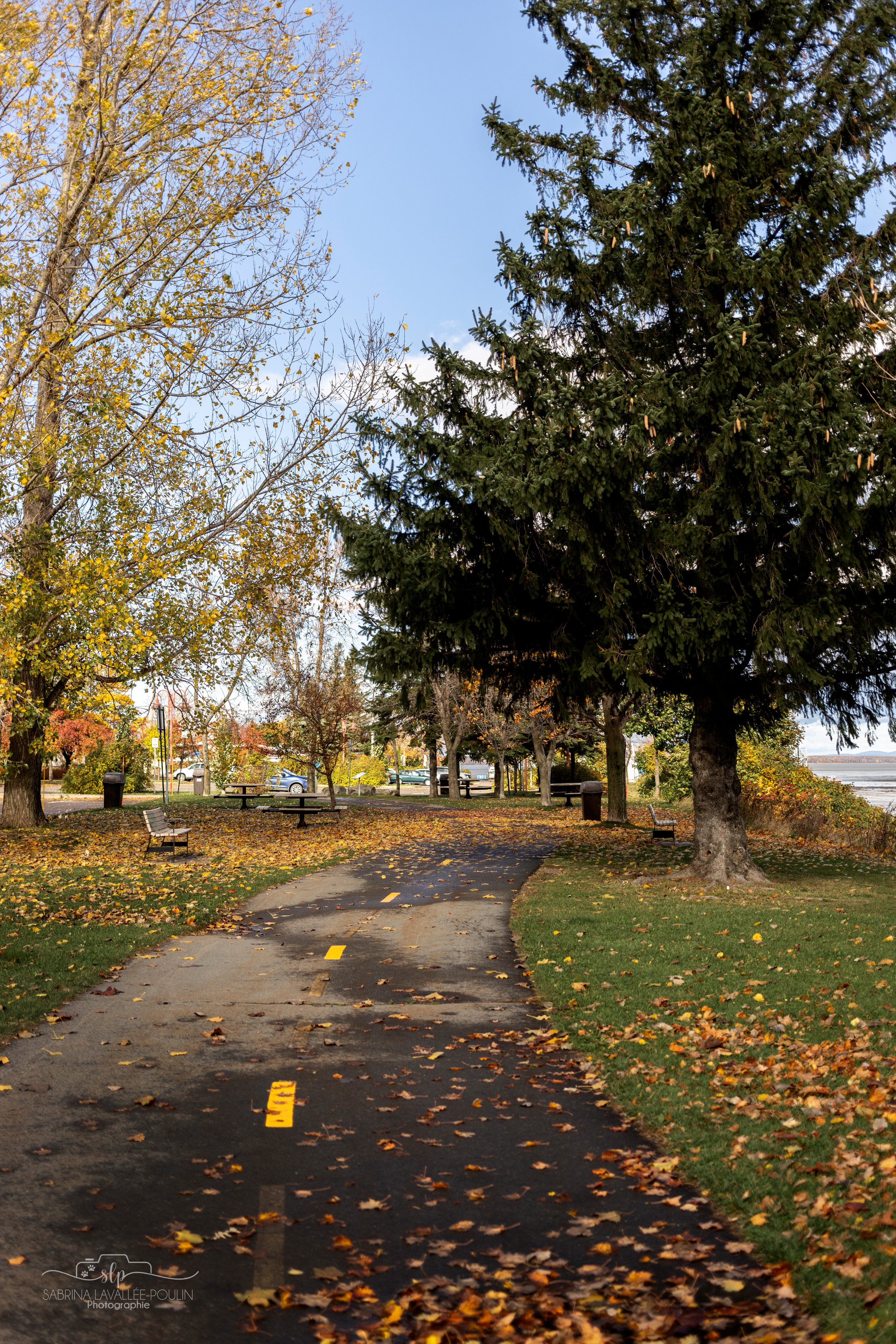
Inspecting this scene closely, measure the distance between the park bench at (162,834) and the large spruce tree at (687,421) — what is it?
599 cm

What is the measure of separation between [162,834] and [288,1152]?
13.2 m

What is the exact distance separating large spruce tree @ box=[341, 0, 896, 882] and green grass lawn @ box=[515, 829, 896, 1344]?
2.80 meters

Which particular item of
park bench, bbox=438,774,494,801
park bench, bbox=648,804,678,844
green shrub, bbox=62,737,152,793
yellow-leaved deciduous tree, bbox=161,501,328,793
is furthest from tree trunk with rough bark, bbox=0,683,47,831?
park bench, bbox=438,774,494,801

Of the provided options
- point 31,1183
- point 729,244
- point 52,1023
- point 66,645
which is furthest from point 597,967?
point 66,645

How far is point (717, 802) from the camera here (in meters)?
14.8

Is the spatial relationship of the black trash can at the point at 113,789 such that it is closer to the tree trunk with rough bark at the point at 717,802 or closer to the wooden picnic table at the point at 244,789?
the wooden picnic table at the point at 244,789

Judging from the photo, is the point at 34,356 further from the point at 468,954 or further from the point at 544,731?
the point at 544,731

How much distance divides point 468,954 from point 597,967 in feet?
4.87

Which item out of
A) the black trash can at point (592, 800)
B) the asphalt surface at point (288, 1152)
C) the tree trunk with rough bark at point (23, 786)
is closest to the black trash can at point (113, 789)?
the tree trunk with rough bark at point (23, 786)

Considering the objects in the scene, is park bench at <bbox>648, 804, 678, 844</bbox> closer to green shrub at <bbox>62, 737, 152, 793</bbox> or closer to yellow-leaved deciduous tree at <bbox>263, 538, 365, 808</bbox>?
yellow-leaved deciduous tree at <bbox>263, 538, 365, 808</bbox>

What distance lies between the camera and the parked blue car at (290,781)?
141 feet

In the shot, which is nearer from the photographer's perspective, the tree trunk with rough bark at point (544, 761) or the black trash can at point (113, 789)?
the black trash can at point (113, 789)

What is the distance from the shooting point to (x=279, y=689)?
→ 105 ft

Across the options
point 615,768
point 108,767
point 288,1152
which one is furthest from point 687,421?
point 108,767
